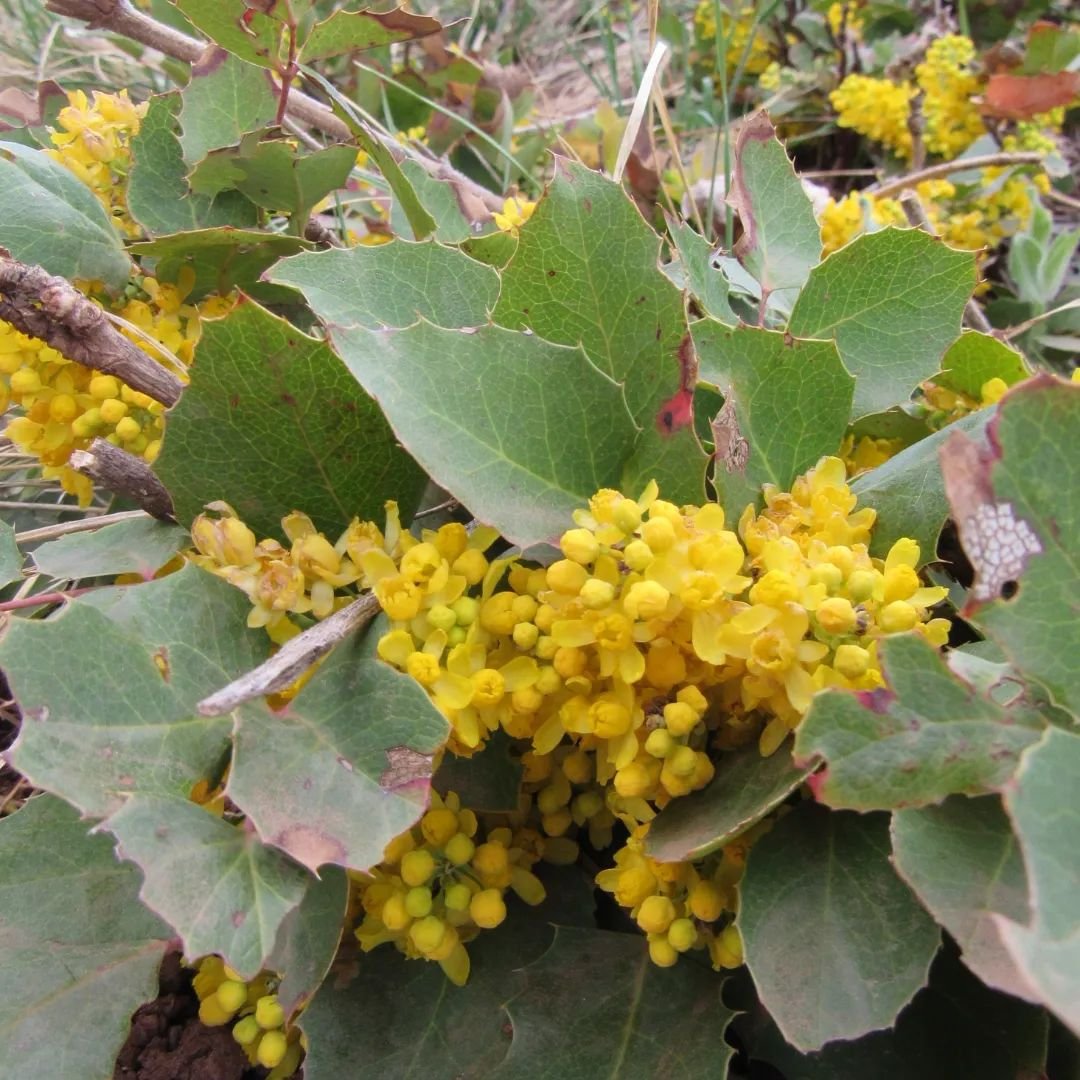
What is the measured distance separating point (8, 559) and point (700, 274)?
608 millimetres

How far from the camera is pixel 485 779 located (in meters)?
0.75

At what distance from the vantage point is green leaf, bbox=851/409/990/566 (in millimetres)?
694

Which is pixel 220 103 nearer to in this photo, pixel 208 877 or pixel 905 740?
pixel 208 877

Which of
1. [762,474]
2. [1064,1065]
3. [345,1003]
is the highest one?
[762,474]

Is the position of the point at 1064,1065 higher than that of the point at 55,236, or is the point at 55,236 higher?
the point at 55,236

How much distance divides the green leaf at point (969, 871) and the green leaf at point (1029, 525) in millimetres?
78

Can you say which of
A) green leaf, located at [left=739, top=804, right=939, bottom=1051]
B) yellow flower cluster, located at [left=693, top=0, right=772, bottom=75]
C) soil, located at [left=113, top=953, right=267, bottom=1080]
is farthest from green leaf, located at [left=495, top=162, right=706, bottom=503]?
yellow flower cluster, located at [left=693, top=0, right=772, bottom=75]

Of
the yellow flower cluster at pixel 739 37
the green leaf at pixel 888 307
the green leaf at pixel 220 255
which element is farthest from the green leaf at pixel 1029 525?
the yellow flower cluster at pixel 739 37

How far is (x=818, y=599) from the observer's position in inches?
23.1

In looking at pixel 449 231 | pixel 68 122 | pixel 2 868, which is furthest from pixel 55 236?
pixel 2 868

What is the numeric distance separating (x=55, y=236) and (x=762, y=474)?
64cm

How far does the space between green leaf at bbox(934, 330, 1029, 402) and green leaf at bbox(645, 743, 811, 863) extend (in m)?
0.39

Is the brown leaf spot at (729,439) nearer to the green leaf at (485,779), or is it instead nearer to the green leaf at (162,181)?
the green leaf at (485,779)

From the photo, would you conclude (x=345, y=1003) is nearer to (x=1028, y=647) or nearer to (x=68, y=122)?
(x=1028, y=647)
